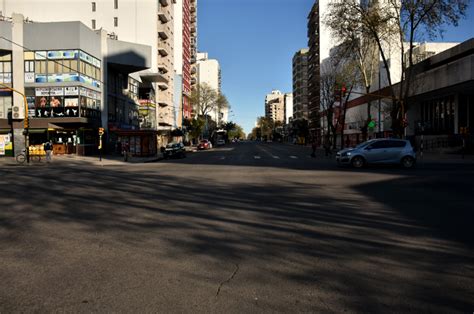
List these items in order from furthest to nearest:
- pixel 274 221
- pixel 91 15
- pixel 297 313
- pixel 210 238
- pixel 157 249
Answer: pixel 91 15 < pixel 274 221 < pixel 210 238 < pixel 157 249 < pixel 297 313

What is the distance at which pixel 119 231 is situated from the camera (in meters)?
7.09

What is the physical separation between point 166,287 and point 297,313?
1483 millimetres

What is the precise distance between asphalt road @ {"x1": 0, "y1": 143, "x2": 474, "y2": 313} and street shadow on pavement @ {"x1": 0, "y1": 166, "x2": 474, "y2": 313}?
2cm

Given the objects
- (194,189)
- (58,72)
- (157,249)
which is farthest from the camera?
(58,72)

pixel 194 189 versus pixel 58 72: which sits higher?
pixel 58 72

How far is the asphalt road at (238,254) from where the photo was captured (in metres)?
4.06

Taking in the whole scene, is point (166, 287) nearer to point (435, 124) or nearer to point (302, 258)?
point (302, 258)

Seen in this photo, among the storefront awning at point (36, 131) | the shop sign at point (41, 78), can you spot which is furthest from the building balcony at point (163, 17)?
the storefront awning at point (36, 131)

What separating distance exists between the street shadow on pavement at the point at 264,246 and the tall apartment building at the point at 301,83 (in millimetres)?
114324

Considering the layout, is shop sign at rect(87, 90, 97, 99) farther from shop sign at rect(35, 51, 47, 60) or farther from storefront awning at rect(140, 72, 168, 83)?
storefront awning at rect(140, 72, 168, 83)

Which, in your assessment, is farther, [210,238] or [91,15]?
[91,15]

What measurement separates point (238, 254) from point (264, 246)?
1.88 ft

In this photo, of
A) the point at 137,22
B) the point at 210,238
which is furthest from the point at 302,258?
the point at 137,22

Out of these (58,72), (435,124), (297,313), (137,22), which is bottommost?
(297,313)
